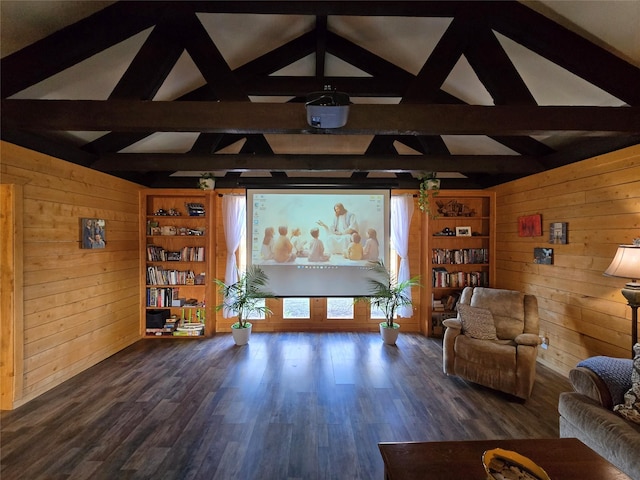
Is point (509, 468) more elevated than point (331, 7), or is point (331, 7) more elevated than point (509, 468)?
point (331, 7)

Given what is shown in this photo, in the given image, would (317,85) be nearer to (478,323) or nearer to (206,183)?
(206,183)

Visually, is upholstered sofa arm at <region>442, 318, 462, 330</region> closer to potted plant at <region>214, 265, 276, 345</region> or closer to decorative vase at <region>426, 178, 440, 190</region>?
decorative vase at <region>426, 178, 440, 190</region>

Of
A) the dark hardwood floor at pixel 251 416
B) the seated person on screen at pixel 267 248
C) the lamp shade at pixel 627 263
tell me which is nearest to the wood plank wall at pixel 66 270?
the dark hardwood floor at pixel 251 416

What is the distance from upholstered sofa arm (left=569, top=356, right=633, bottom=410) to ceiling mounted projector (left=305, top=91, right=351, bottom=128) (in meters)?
2.49

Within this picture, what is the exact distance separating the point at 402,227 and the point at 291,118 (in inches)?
128

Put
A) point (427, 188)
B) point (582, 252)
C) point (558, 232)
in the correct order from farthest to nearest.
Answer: point (427, 188) → point (558, 232) → point (582, 252)

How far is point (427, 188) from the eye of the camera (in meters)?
4.52

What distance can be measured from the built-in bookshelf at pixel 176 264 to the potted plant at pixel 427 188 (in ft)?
11.0

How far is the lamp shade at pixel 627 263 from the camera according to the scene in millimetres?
2309

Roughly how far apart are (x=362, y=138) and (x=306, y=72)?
3.91ft

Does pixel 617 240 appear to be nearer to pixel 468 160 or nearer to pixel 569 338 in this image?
pixel 569 338

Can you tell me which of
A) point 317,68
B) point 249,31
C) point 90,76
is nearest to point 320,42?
point 317,68

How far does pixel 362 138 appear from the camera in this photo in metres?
4.35

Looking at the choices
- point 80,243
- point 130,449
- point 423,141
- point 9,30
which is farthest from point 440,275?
point 9,30
